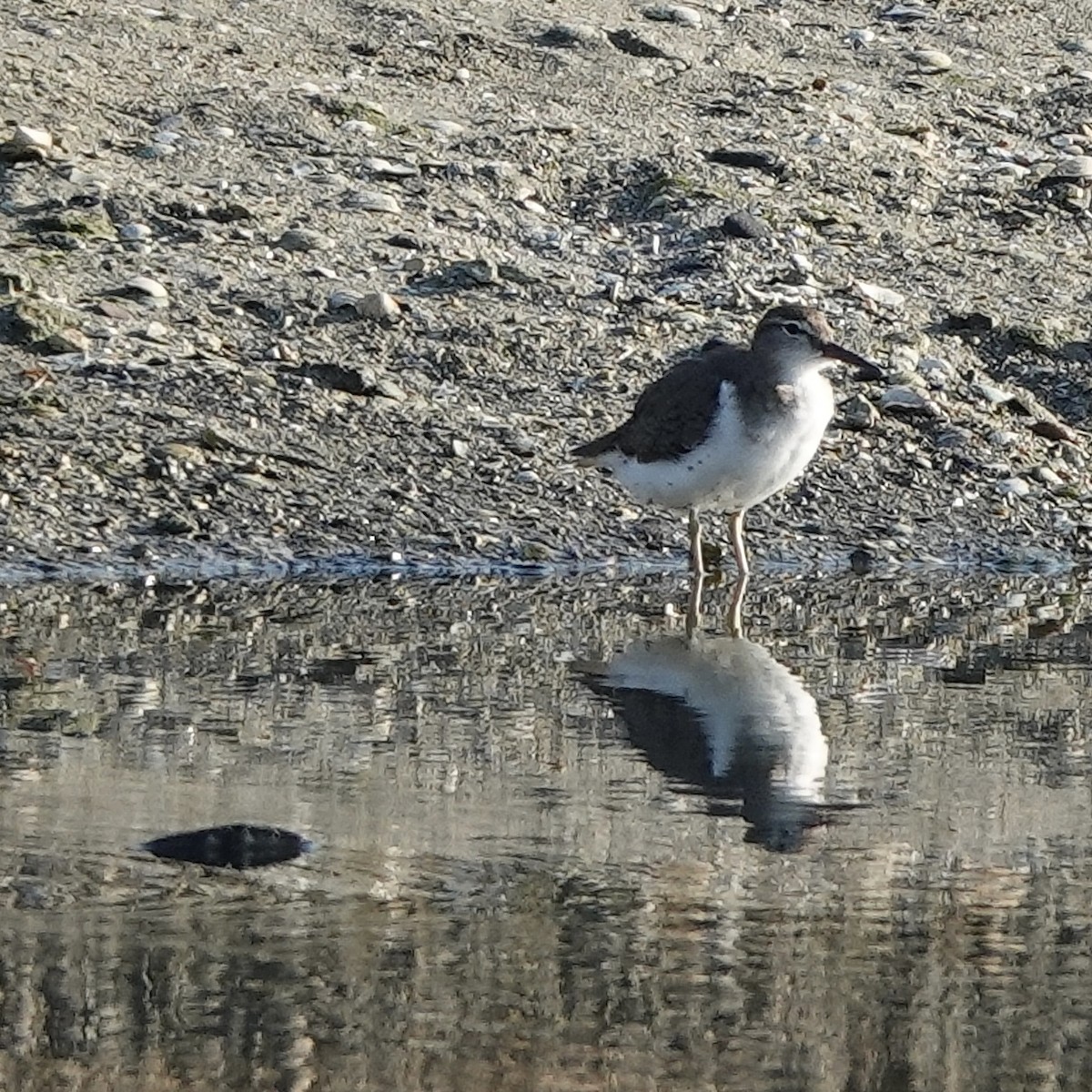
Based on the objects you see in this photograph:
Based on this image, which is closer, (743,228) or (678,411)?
(678,411)

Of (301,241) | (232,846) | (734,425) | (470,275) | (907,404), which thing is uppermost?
(301,241)

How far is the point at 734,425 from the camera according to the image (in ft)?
34.7

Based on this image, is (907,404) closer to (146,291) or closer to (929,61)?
(146,291)

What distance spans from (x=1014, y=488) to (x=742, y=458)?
2.02 meters

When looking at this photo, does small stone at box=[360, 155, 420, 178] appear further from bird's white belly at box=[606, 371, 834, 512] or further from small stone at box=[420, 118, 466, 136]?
bird's white belly at box=[606, 371, 834, 512]

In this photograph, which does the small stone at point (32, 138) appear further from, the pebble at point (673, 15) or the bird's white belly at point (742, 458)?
the pebble at point (673, 15)

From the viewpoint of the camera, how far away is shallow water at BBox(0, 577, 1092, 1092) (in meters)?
4.77

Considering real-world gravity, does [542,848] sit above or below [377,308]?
below

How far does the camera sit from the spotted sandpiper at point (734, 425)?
10578 mm

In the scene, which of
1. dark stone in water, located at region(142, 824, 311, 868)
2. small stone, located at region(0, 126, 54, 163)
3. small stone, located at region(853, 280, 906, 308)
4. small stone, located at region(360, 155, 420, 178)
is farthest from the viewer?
small stone, located at region(360, 155, 420, 178)

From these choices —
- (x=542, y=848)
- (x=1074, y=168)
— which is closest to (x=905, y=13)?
(x=1074, y=168)

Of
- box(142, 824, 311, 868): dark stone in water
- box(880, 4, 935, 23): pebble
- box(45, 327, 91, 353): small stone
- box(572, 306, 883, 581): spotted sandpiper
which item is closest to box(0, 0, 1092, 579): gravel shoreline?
box(45, 327, 91, 353): small stone

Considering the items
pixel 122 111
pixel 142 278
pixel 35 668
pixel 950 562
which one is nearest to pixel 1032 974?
pixel 35 668

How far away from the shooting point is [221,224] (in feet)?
43.0
